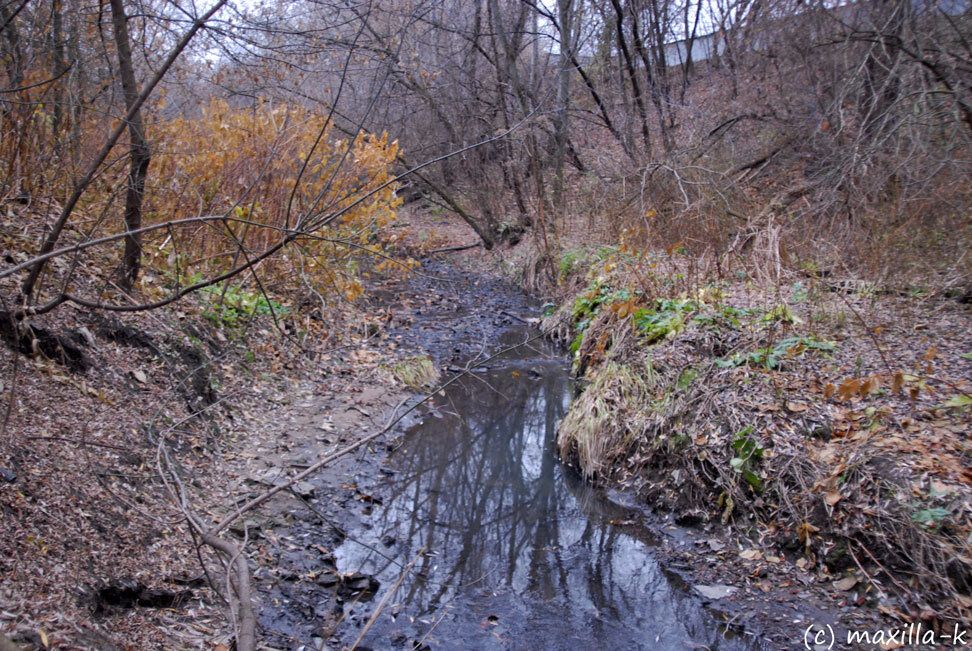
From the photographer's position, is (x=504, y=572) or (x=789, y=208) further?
(x=789, y=208)

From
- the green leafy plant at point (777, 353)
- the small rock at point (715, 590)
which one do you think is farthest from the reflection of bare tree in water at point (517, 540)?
the green leafy plant at point (777, 353)

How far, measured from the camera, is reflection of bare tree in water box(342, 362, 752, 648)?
3.92m

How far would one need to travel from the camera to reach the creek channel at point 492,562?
3678 mm

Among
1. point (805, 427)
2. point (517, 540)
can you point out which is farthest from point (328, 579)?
point (805, 427)

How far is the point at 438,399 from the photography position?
7523 millimetres

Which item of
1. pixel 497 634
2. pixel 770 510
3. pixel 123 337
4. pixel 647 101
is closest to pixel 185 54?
pixel 123 337

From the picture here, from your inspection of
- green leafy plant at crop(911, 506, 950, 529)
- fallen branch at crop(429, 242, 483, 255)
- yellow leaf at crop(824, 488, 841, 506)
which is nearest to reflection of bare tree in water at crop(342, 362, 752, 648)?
yellow leaf at crop(824, 488, 841, 506)

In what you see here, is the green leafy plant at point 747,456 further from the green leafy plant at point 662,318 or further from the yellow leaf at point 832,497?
the green leafy plant at point 662,318

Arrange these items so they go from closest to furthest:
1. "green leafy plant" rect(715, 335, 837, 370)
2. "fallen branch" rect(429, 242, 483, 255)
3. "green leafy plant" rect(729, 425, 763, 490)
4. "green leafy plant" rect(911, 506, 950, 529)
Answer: "green leafy plant" rect(911, 506, 950, 529) < "green leafy plant" rect(729, 425, 763, 490) < "green leafy plant" rect(715, 335, 837, 370) < "fallen branch" rect(429, 242, 483, 255)

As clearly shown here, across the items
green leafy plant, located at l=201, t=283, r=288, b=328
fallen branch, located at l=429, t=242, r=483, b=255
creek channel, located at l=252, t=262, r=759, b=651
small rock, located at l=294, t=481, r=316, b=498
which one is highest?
fallen branch, located at l=429, t=242, r=483, b=255

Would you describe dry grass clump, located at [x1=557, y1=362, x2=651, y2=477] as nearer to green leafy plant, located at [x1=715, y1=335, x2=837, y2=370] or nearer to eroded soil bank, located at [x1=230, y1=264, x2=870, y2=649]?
eroded soil bank, located at [x1=230, y1=264, x2=870, y2=649]

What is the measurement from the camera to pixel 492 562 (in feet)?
14.6

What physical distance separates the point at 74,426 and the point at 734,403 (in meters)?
4.52

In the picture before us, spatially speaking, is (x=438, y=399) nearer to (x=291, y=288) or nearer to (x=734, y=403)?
(x=291, y=288)
